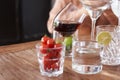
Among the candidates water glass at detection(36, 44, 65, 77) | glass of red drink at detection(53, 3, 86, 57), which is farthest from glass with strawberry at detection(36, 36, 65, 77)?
glass of red drink at detection(53, 3, 86, 57)

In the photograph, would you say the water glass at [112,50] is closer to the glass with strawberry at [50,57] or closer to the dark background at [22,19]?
the glass with strawberry at [50,57]

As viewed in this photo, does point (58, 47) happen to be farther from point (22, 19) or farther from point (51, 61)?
point (22, 19)

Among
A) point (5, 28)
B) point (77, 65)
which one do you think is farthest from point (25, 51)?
point (5, 28)

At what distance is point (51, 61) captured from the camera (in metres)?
0.85

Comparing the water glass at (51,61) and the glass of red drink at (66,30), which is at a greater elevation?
the glass of red drink at (66,30)

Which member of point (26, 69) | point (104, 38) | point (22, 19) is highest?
point (22, 19)

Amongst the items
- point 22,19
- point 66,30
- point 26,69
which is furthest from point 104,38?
point 22,19

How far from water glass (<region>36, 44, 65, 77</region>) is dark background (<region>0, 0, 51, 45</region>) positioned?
78.4 inches

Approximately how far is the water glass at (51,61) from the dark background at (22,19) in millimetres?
1992

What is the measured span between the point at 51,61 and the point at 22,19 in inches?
81.3

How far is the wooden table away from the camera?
0.84 metres

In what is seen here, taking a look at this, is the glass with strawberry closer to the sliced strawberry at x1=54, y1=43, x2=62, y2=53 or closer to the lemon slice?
the sliced strawberry at x1=54, y1=43, x2=62, y2=53

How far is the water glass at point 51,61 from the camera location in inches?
33.3

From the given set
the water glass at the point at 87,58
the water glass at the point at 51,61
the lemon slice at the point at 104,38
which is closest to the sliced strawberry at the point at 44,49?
the water glass at the point at 51,61
